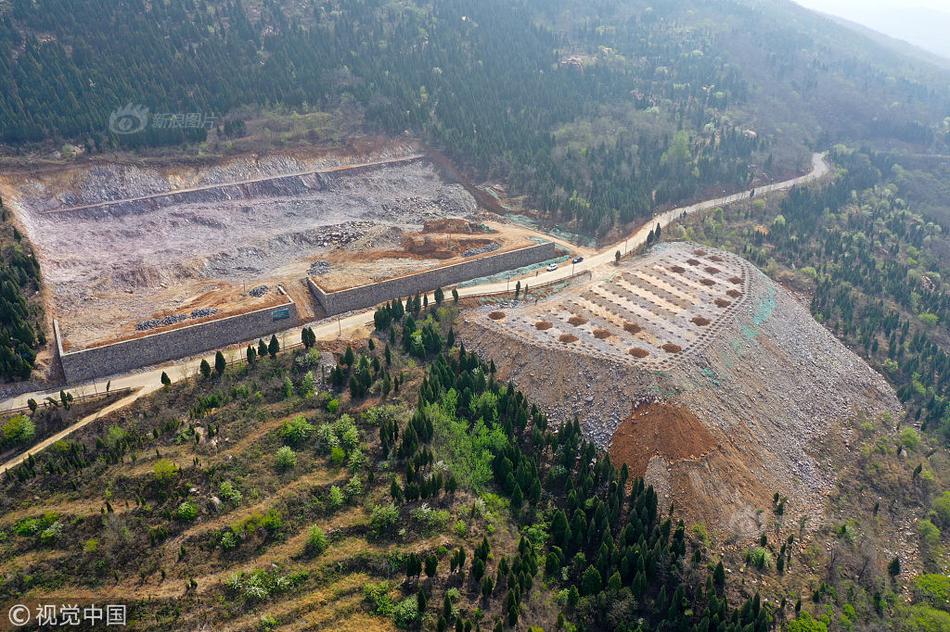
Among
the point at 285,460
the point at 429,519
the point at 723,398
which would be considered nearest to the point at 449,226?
the point at 723,398

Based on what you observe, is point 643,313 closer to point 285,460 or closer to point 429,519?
point 429,519

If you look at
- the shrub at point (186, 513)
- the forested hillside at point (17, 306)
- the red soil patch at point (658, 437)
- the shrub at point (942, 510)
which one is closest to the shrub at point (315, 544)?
the shrub at point (186, 513)

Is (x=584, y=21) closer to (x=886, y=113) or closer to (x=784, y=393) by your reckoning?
(x=886, y=113)

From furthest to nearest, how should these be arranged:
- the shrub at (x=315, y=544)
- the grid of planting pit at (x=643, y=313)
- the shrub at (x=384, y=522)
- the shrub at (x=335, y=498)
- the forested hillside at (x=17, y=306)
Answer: the grid of planting pit at (x=643, y=313), the forested hillside at (x=17, y=306), the shrub at (x=335, y=498), the shrub at (x=384, y=522), the shrub at (x=315, y=544)

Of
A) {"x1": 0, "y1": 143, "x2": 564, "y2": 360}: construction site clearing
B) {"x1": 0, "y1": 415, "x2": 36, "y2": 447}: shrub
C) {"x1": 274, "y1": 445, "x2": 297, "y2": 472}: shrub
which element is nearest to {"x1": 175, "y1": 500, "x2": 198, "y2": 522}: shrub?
{"x1": 274, "y1": 445, "x2": 297, "y2": 472}: shrub

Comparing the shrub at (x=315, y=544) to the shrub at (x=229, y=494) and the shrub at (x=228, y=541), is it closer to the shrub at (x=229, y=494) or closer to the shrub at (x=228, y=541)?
the shrub at (x=228, y=541)

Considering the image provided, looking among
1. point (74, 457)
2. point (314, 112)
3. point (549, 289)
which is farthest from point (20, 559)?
point (314, 112)
